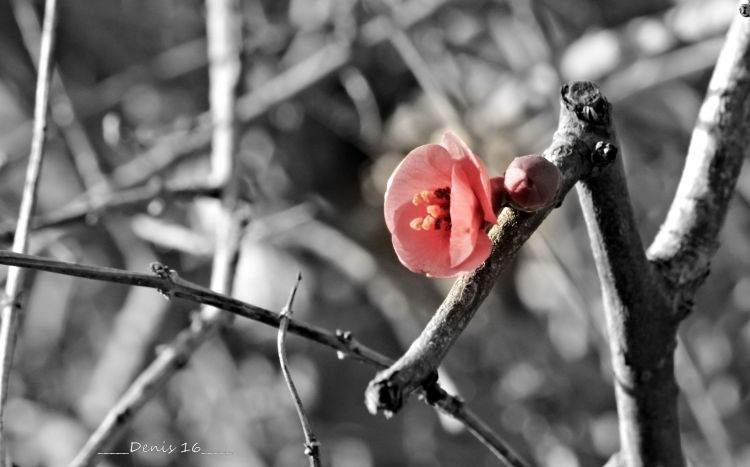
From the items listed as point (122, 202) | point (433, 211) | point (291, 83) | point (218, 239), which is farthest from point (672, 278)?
point (291, 83)

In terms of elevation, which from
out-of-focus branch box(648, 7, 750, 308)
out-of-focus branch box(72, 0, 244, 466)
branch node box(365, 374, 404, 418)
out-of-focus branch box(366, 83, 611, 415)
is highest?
out-of-focus branch box(72, 0, 244, 466)

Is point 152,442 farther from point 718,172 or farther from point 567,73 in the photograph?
point 718,172

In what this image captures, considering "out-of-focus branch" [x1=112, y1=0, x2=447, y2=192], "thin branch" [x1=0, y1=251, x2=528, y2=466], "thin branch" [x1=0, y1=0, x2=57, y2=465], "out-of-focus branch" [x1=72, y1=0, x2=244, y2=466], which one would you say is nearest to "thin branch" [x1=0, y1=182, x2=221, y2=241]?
"out-of-focus branch" [x1=72, y1=0, x2=244, y2=466]

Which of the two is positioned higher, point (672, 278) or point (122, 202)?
point (122, 202)

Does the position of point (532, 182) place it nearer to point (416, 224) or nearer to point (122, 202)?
point (416, 224)

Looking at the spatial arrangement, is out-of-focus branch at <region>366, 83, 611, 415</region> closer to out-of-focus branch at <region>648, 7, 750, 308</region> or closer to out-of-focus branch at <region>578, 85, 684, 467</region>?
out-of-focus branch at <region>578, 85, 684, 467</region>

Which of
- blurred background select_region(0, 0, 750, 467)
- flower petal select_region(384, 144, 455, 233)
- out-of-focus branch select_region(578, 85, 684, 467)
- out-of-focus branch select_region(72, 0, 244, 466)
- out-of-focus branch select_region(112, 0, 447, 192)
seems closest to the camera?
flower petal select_region(384, 144, 455, 233)

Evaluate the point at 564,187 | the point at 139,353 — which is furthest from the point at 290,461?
the point at 564,187
